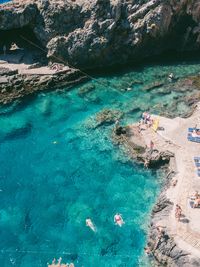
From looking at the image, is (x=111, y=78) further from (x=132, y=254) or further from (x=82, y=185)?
(x=132, y=254)

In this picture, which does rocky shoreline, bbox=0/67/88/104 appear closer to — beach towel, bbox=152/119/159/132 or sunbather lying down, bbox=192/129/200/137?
beach towel, bbox=152/119/159/132

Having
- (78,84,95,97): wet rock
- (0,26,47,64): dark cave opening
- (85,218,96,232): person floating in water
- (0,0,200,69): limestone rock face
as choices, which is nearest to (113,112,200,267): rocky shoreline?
(85,218,96,232): person floating in water

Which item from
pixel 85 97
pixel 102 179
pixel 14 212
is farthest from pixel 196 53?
pixel 14 212

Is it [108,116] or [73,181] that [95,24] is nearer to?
[108,116]

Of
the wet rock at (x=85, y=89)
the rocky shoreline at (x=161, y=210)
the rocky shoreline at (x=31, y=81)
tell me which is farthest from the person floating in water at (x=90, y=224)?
the rocky shoreline at (x=31, y=81)

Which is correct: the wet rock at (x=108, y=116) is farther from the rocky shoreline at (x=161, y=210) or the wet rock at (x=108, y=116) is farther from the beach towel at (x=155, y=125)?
the beach towel at (x=155, y=125)

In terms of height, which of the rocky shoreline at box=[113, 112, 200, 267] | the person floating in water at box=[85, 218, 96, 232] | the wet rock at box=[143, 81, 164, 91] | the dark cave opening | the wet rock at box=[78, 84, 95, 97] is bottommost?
the person floating in water at box=[85, 218, 96, 232]
